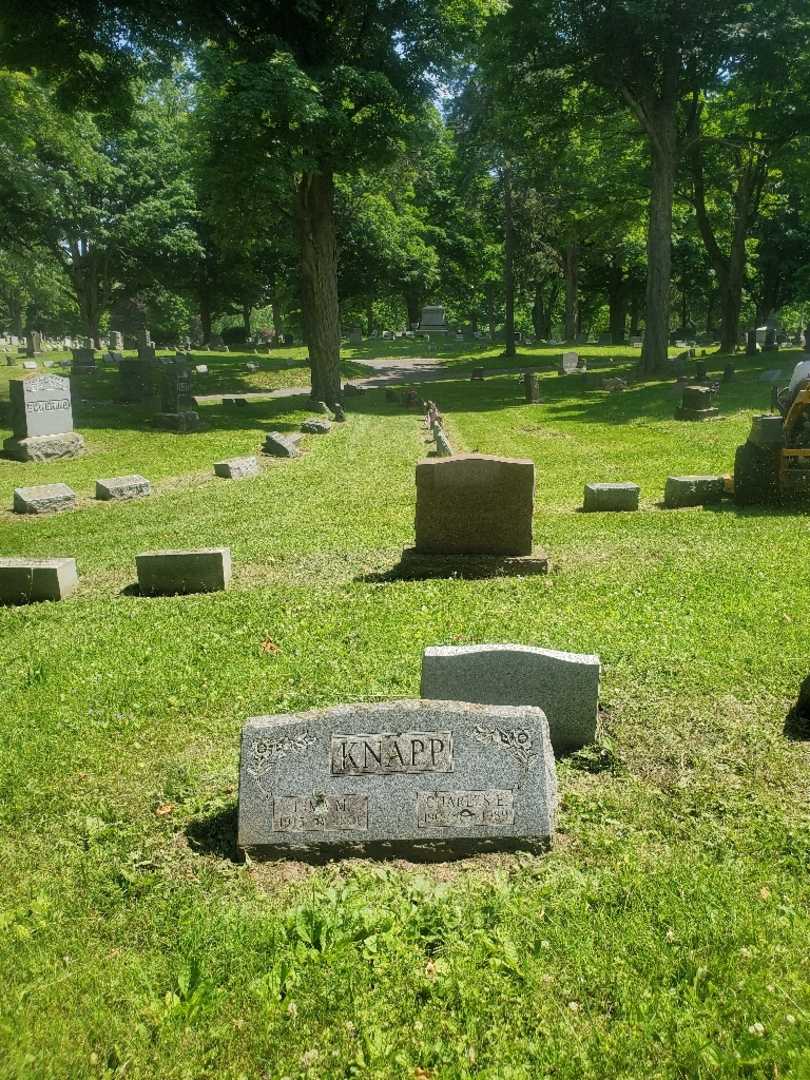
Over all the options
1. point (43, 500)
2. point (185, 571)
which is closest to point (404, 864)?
point (185, 571)

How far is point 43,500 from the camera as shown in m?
14.4

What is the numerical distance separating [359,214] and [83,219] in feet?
46.5

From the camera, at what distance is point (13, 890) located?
4387 millimetres

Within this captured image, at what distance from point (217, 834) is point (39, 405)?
16662 millimetres

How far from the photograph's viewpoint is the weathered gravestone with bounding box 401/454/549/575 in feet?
30.3

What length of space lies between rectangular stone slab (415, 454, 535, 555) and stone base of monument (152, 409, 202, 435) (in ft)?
47.5

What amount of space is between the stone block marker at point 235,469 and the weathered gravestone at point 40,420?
14.9ft

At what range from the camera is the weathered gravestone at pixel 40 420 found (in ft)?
61.9

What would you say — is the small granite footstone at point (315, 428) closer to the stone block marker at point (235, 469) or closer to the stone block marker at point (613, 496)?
the stone block marker at point (235, 469)

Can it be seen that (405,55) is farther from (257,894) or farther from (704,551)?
(257,894)

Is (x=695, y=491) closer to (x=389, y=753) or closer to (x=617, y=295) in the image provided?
(x=389, y=753)

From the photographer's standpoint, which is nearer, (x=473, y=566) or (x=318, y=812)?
(x=318, y=812)

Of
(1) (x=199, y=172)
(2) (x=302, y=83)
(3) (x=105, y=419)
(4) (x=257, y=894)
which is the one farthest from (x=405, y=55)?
(4) (x=257, y=894)

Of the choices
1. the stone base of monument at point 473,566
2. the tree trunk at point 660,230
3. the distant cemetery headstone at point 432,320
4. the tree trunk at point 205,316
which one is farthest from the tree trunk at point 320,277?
the distant cemetery headstone at point 432,320
